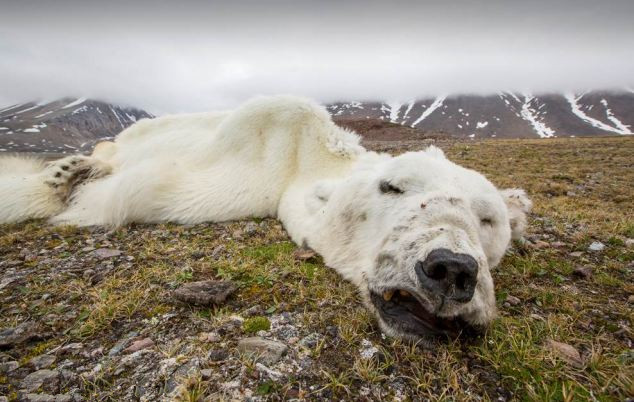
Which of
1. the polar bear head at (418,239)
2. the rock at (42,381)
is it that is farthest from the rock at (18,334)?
the polar bear head at (418,239)

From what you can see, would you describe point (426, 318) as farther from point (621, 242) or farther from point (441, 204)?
point (621, 242)

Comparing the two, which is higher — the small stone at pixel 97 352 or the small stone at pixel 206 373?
the small stone at pixel 206 373

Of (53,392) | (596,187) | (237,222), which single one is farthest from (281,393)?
(596,187)

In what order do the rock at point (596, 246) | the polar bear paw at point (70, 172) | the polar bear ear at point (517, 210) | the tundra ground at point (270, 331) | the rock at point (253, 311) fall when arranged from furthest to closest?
1. the polar bear paw at point (70, 172)
2. the rock at point (596, 246)
3. the polar bear ear at point (517, 210)
4. the rock at point (253, 311)
5. the tundra ground at point (270, 331)

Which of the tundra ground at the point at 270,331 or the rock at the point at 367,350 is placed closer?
the tundra ground at the point at 270,331

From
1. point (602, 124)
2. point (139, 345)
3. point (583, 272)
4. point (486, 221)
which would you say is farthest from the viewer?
point (602, 124)

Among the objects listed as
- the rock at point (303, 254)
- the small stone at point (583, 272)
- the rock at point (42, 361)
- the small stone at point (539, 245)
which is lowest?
the small stone at point (539, 245)

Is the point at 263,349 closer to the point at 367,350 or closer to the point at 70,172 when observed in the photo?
the point at 367,350

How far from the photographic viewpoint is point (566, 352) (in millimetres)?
1862

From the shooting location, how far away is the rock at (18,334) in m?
1.90

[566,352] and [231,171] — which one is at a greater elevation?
[231,171]

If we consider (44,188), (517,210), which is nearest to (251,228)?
(517,210)

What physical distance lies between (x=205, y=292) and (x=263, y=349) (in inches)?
30.1

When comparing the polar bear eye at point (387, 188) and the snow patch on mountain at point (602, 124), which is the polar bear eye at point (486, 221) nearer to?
the polar bear eye at point (387, 188)
